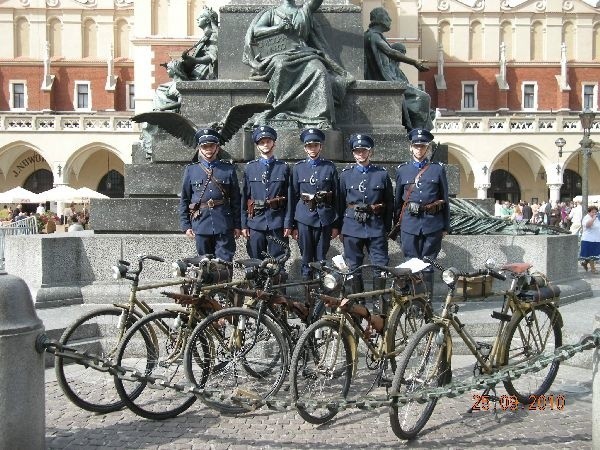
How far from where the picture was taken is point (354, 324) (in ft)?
16.0

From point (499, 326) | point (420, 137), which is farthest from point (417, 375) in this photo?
point (420, 137)

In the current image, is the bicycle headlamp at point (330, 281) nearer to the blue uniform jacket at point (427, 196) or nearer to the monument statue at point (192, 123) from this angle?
the blue uniform jacket at point (427, 196)

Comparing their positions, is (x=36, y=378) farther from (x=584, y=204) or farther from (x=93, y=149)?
(x=93, y=149)

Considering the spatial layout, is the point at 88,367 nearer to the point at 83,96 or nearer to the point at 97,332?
the point at 97,332

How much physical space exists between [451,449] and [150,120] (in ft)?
17.0

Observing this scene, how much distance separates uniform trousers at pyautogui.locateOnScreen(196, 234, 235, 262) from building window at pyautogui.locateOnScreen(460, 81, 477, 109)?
151 ft

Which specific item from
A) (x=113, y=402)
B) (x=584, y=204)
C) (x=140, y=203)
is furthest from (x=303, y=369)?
(x=584, y=204)

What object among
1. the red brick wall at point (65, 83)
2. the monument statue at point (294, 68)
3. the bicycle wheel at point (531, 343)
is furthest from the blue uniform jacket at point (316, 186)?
the red brick wall at point (65, 83)

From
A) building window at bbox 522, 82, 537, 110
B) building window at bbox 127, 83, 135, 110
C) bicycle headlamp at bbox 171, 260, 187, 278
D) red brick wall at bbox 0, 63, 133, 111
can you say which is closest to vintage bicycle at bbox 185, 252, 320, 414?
bicycle headlamp at bbox 171, 260, 187, 278

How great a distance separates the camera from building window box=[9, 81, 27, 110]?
1912 inches

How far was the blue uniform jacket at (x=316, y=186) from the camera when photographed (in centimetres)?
640

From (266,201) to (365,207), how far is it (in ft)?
2.97

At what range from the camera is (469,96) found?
50250 millimetres

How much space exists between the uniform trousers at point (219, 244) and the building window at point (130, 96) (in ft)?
145
